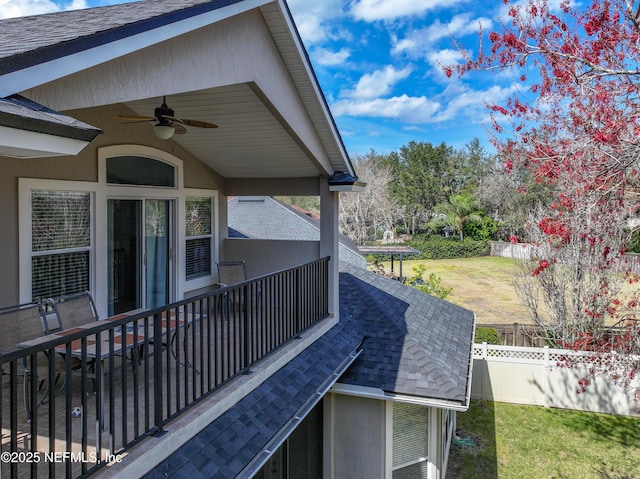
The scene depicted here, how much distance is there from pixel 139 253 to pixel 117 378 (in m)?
2.60

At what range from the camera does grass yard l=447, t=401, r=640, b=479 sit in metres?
9.20

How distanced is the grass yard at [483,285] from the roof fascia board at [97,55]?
1542 cm

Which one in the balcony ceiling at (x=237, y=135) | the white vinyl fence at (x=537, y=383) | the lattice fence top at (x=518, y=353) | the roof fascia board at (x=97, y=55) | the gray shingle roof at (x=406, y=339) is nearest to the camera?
the roof fascia board at (x=97, y=55)

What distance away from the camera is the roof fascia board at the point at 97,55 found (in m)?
2.48

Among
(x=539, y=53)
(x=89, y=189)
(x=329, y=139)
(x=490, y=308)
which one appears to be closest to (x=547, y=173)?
(x=539, y=53)

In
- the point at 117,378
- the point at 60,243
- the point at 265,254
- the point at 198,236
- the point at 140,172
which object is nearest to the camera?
the point at 117,378

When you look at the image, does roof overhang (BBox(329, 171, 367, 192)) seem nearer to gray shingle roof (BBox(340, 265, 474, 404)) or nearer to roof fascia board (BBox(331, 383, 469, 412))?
gray shingle roof (BBox(340, 265, 474, 404))

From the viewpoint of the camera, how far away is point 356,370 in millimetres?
7066

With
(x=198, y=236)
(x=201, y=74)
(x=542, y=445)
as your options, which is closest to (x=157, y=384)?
(x=201, y=74)

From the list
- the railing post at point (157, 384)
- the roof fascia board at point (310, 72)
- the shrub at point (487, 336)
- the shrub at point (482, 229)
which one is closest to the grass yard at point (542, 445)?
the shrub at point (487, 336)

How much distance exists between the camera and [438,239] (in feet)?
145

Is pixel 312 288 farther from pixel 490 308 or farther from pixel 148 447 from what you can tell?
pixel 490 308

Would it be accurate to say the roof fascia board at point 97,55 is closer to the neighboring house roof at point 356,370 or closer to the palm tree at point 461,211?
the neighboring house roof at point 356,370

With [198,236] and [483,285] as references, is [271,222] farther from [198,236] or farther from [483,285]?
[483,285]
